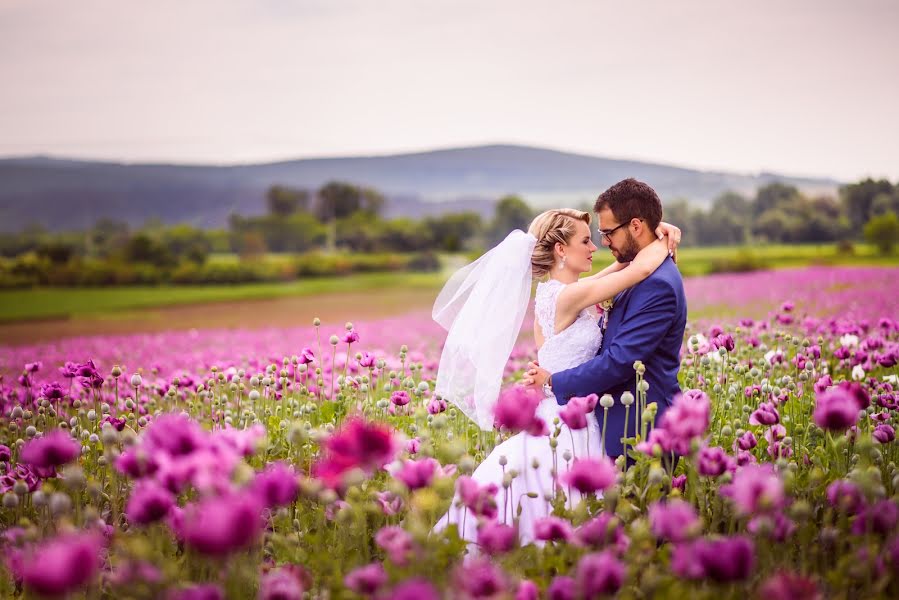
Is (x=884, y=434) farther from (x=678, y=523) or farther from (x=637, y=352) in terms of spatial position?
(x=678, y=523)

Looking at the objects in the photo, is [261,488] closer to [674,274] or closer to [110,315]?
[674,274]

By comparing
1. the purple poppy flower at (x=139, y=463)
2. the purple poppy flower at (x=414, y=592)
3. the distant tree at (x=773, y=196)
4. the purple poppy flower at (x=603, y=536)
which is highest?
the distant tree at (x=773, y=196)

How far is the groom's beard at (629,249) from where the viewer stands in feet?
12.8

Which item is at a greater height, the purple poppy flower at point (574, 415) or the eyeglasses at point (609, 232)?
the eyeglasses at point (609, 232)

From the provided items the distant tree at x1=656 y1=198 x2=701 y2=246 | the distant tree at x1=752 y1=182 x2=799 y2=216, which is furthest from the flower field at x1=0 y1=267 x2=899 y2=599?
the distant tree at x1=656 y1=198 x2=701 y2=246

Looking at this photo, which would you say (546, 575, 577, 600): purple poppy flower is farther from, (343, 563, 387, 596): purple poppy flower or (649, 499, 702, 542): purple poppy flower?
(343, 563, 387, 596): purple poppy flower

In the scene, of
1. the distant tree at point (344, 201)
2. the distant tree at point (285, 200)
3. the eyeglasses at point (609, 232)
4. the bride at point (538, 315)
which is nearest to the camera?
the bride at point (538, 315)

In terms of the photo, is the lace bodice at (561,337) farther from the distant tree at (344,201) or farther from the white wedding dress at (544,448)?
the distant tree at (344,201)

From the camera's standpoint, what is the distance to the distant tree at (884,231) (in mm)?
11805

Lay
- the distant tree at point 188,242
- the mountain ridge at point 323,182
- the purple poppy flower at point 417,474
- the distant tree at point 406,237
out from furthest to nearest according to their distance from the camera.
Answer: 1. the distant tree at point 406,237
2. the distant tree at point 188,242
3. the mountain ridge at point 323,182
4. the purple poppy flower at point 417,474

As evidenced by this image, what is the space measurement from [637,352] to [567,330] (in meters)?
0.49

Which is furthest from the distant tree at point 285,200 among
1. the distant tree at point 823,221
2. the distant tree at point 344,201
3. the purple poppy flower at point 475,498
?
the purple poppy flower at point 475,498

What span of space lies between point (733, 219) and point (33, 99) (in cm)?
1467

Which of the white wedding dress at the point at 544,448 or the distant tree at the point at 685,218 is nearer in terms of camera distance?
the white wedding dress at the point at 544,448
